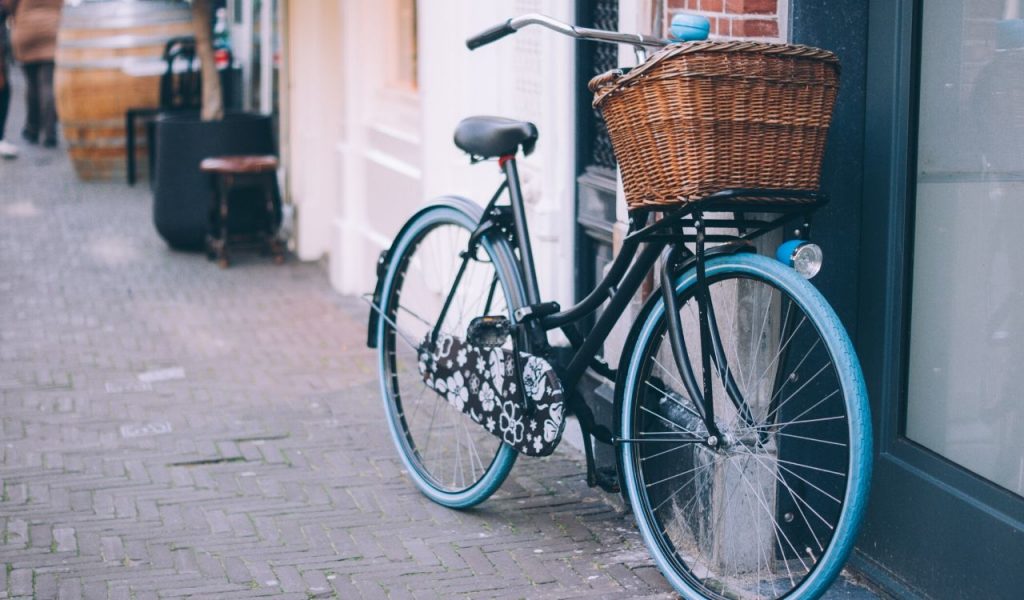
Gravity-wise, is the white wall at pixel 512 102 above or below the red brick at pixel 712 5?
below

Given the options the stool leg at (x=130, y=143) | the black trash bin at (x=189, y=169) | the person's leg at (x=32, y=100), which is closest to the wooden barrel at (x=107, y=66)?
the stool leg at (x=130, y=143)

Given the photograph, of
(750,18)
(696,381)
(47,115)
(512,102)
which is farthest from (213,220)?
Answer: (47,115)

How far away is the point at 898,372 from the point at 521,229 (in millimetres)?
1164

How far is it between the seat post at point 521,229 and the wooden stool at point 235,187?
4.97 metres

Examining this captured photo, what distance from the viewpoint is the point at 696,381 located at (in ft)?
12.0

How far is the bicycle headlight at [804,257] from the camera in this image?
3.40m

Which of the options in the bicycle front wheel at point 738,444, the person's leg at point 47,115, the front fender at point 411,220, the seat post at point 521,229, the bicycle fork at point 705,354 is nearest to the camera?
the bicycle fork at point 705,354

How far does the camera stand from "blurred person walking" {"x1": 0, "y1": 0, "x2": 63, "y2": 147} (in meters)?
13.7

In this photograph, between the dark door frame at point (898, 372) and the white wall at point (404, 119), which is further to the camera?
the white wall at point (404, 119)

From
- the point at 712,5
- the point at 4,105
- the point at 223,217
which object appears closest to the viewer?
the point at 712,5

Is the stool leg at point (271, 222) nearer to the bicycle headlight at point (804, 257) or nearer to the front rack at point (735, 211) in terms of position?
the front rack at point (735, 211)

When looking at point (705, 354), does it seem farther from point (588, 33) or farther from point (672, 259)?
point (588, 33)

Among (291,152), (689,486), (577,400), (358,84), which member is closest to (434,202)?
(577,400)

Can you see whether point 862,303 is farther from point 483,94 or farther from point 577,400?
point 483,94
